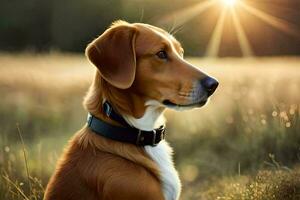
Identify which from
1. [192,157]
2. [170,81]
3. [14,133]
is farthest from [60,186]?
[14,133]

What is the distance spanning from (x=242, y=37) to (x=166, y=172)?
21881 millimetres

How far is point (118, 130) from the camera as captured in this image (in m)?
4.47

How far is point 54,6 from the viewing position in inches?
1267

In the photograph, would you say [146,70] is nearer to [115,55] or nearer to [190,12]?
[115,55]

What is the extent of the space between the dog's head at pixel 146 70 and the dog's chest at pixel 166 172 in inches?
12.5

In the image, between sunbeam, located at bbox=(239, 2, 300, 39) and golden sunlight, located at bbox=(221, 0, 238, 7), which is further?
sunbeam, located at bbox=(239, 2, 300, 39)

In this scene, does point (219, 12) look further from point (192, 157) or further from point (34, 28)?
point (192, 157)

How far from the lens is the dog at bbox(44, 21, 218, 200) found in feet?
14.1

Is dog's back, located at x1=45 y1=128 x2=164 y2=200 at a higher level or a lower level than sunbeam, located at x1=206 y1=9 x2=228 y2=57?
higher

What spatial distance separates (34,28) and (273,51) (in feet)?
35.9

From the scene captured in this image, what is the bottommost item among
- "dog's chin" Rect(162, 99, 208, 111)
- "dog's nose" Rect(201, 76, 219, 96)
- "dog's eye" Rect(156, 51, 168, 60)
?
"dog's chin" Rect(162, 99, 208, 111)

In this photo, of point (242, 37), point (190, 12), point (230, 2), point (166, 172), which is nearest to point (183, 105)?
point (166, 172)

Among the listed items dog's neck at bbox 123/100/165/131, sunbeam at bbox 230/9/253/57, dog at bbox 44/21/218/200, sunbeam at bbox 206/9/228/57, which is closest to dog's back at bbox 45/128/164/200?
dog at bbox 44/21/218/200

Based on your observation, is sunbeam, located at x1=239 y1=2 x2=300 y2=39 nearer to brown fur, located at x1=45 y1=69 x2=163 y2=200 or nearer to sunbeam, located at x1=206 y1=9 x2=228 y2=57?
sunbeam, located at x1=206 y1=9 x2=228 y2=57
